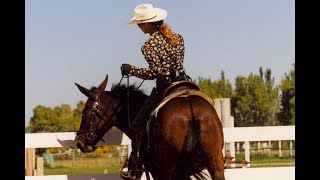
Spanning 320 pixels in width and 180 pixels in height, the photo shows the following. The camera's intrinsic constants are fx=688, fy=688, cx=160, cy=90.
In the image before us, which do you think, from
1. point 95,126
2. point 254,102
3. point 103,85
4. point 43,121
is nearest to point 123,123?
point 95,126

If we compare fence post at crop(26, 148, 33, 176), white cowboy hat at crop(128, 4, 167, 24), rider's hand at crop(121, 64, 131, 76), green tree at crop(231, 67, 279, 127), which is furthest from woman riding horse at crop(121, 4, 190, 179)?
green tree at crop(231, 67, 279, 127)

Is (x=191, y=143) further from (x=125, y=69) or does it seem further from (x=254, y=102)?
(x=254, y=102)

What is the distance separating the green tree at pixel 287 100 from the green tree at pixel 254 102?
595 mm

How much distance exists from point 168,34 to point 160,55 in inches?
10.6

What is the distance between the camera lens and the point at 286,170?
8.94 metres

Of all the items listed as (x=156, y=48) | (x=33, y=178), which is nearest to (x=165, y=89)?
(x=156, y=48)

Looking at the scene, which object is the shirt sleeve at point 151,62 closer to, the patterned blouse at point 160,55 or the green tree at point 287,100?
the patterned blouse at point 160,55

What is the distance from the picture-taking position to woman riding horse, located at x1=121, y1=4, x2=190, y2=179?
7840mm

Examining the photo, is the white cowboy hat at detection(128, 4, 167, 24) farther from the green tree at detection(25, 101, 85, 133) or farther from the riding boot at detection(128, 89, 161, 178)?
the green tree at detection(25, 101, 85, 133)

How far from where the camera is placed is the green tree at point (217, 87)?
179 feet

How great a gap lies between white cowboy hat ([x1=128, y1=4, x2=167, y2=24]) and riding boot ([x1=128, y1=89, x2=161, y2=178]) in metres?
0.84

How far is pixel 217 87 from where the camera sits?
55750 millimetres
